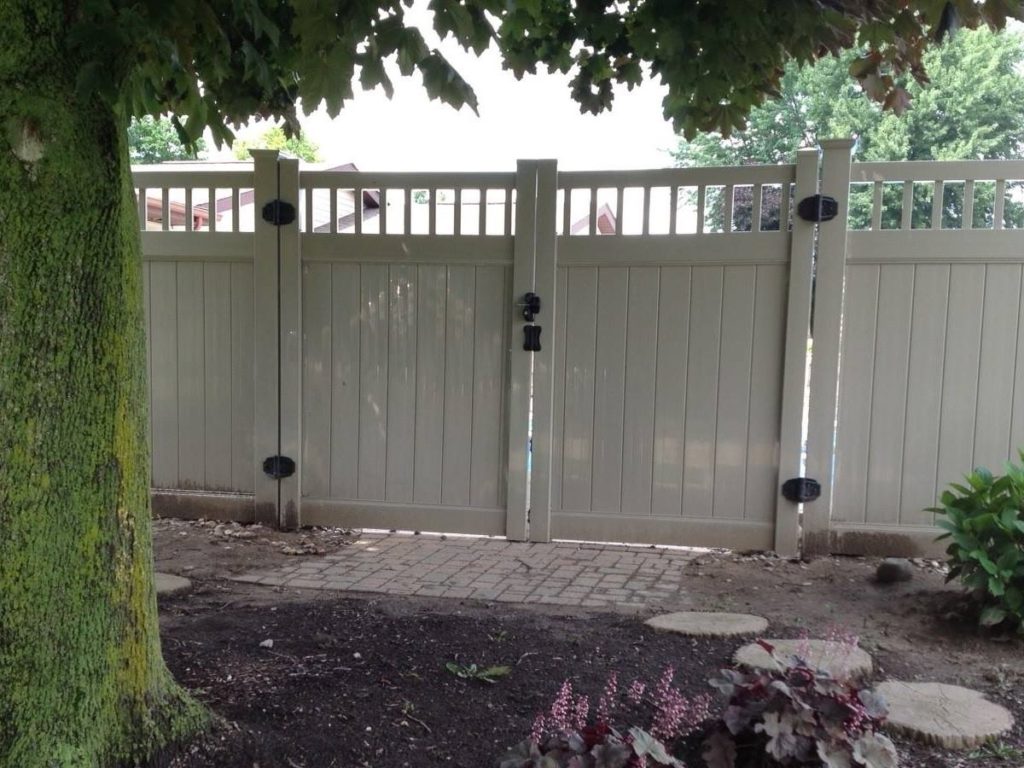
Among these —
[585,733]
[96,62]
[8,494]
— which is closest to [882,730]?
[585,733]

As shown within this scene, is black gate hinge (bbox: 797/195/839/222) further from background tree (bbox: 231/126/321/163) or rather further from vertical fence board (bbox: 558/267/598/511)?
background tree (bbox: 231/126/321/163)

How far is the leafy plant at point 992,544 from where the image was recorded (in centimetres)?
343

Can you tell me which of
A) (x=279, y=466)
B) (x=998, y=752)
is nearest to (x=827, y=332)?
(x=998, y=752)

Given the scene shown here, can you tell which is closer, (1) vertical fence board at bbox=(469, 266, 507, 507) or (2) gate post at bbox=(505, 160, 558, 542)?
(2) gate post at bbox=(505, 160, 558, 542)

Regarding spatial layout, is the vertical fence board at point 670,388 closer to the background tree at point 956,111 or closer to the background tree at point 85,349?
the background tree at point 85,349

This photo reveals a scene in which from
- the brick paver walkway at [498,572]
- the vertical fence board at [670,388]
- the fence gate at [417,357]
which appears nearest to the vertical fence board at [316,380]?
the fence gate at [417,357]

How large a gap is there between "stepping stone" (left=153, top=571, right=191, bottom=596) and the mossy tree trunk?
196cm

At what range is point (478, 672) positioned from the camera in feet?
9.82

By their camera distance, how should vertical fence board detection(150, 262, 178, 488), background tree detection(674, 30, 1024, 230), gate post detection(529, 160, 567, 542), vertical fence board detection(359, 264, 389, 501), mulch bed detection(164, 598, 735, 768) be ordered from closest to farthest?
mulch bed detection(164, 598, 735, 768) < gate post detection(529, 160, 567, 542) < vertical fence board detection(359, 264, 389, 501) < vertical fence board detection(150, 262, 178, 488) < background tree detection(674, 30, 1024, 230)

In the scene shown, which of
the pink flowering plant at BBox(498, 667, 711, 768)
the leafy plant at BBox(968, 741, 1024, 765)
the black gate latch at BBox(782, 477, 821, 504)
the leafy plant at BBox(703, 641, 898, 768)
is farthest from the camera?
the black gate latch at BBox(782, 477, 821, 504)

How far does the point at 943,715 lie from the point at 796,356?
8.08ft

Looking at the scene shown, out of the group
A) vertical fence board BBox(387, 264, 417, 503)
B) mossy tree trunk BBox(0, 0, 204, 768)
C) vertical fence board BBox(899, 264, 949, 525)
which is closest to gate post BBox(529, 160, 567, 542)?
vertical fence board BBox(387, 264, 417, 503)

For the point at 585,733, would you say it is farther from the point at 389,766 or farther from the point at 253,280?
the point at 253,280

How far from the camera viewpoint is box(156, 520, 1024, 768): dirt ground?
2.51 meters
